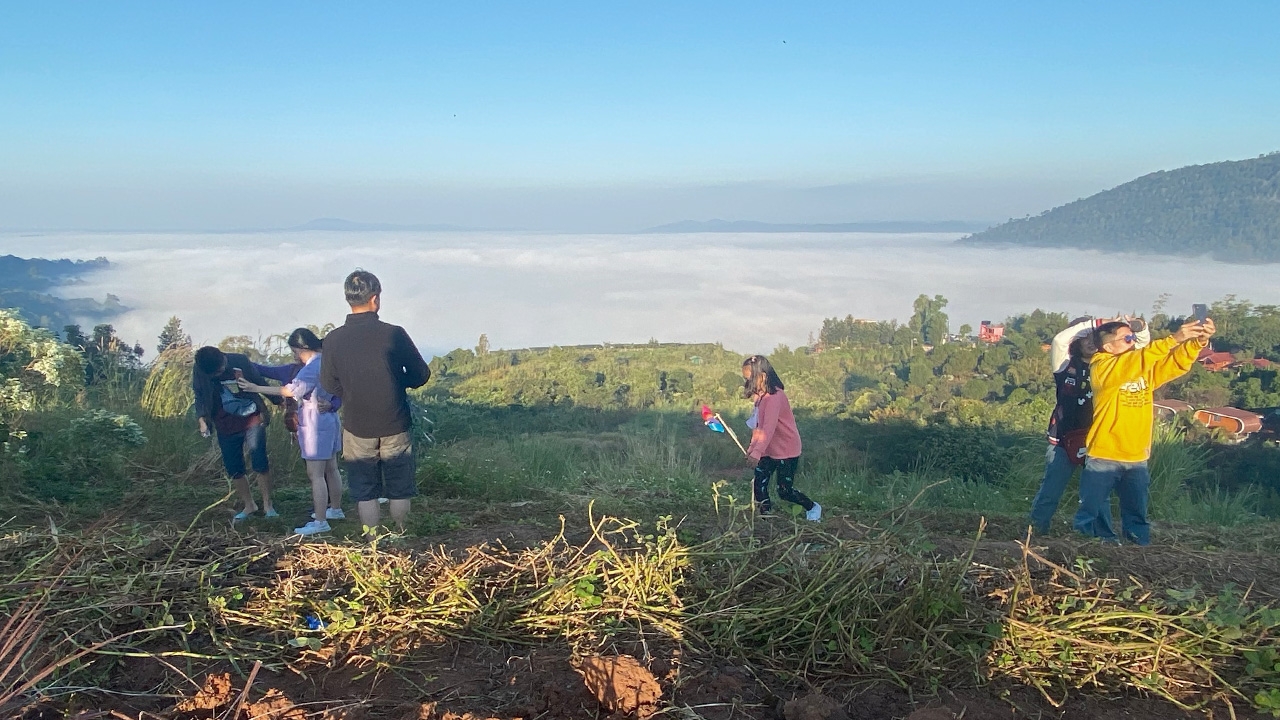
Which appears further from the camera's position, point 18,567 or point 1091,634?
point 18,567

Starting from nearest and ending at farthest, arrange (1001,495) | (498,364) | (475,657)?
(475,657)
(1001,495)
(498,364)

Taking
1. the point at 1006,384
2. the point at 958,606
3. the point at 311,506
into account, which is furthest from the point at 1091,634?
the point at 1006,384

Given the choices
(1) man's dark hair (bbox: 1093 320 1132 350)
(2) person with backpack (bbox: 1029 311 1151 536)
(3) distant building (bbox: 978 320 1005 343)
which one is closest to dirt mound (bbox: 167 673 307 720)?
(2) person with backpack (bbox: 1029 311 1151 536)

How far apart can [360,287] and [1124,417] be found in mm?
4630

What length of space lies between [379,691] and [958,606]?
2.14m

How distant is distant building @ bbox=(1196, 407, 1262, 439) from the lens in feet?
44.3

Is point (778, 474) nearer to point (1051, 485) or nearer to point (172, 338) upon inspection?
point (1051, 485)

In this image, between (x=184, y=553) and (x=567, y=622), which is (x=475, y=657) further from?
(x=184, y=553)

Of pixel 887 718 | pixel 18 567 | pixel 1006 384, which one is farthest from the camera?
pixel 1006 384

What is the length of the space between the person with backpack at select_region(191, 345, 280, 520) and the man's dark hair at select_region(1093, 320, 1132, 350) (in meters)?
5.78

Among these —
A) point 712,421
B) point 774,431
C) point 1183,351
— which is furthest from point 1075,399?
point 712,421

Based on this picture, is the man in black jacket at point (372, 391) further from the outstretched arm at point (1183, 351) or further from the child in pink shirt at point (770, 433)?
the outstretched arm at point (1183, 351)

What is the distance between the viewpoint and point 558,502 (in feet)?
22.0

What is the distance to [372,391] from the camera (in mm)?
4699
